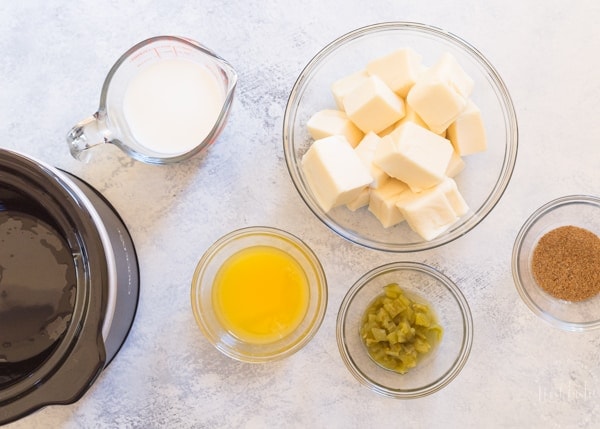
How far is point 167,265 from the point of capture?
1.65 metres

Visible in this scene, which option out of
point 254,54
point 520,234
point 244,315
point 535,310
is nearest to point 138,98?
point 254,54

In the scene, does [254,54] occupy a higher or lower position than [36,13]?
lower

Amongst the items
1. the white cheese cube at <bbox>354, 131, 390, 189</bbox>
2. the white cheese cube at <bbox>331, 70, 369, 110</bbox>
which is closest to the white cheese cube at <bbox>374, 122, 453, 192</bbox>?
the white cheese cube at <bbox>354, 131, 390, 189</bbox>

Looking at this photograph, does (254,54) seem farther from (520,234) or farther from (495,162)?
(520,234)

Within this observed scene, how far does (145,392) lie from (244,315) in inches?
12.9

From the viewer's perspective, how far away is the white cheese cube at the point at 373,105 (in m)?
1.46

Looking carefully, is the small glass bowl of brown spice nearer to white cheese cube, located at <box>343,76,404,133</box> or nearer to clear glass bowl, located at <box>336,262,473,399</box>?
clear glass bowl, located at <box>336,262,473,399</box>

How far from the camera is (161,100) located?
1.56 metres

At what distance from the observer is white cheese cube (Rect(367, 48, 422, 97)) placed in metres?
1.50

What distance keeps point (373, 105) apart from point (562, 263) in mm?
658

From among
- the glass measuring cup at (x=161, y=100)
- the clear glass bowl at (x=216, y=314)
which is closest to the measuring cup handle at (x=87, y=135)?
the glass measuring cup at (x=161, y=100)

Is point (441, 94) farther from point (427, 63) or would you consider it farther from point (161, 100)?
point (161, 100)

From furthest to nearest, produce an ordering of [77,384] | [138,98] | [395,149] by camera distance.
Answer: [138,98] → [395,149] → [77,384]

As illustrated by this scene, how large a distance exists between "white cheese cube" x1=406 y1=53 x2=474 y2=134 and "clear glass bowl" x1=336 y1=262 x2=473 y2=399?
14.8 inches
